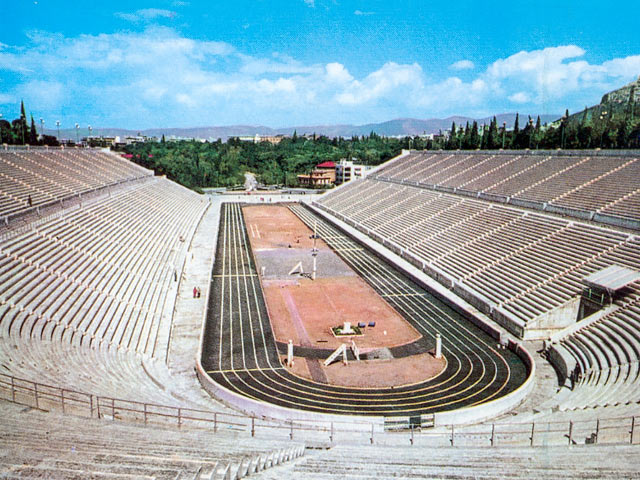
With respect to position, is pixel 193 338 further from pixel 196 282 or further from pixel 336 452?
pixel 336 452

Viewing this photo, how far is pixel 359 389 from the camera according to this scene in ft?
54.1

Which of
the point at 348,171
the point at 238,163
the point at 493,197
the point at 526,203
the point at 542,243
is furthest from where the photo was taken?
the point at 238,163

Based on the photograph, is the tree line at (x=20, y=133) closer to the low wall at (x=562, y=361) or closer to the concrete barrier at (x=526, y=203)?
the concrete barrier at (x=526, y=203)

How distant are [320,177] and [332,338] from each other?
83.8 m

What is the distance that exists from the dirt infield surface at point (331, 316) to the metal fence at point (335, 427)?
3581 millimetres

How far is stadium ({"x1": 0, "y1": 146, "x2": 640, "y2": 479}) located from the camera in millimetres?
9680

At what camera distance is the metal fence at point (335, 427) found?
11305 millimetres

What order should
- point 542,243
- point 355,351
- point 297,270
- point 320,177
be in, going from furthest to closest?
point 320,177 < point 297,270 < point 542,243 < point 355,351

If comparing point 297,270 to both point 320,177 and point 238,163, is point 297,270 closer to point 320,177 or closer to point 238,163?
point 320,177

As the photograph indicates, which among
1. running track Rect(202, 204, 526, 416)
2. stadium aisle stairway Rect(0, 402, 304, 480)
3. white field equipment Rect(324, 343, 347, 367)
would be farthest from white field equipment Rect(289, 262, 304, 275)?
stadium aisle stairway Rect(0, 402, 304, 480)

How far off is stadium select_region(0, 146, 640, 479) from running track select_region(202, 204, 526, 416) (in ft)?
0.32

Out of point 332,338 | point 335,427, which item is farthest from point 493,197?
point 335,427

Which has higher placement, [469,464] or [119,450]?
[119,450]

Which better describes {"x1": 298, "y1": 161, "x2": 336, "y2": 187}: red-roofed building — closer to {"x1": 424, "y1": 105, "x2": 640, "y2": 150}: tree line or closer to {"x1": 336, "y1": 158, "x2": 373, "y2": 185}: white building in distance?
{"x1": 336, "y1": 158, "x2": 373, "y2": 185}: white building in distance
